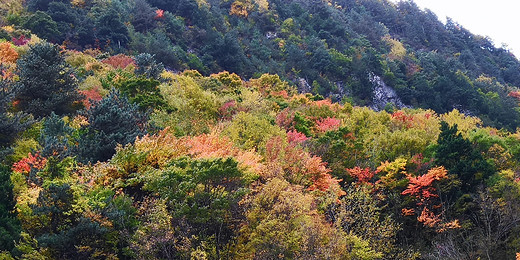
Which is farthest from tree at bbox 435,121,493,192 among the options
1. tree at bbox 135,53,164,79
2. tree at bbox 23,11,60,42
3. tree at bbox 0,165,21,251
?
Answer: tree at bbox 23,11,60,42

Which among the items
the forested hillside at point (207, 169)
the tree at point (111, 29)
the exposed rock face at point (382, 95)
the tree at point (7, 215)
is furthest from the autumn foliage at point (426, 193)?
the tree at point (111, 29)

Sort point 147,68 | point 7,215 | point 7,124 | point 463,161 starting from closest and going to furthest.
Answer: point 7,215
point 7,124
point 463,161
point 147,68

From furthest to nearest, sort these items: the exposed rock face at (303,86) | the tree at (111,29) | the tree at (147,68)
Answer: the exposed rock face at (303,86) < the tree at (111,29) < the tree at (147,68)

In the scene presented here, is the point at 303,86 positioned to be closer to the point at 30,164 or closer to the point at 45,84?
the point at 45,84

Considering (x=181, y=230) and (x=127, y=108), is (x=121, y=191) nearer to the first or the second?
(x=181, y=230)

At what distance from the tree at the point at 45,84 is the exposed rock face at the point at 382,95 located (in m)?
49.9

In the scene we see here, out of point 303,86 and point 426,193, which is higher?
point 426,193

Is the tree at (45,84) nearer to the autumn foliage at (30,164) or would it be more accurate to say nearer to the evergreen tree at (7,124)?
the evergreen tree at (7,124)

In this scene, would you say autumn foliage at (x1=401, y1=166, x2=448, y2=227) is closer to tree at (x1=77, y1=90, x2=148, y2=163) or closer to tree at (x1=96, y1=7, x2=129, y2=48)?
tree at (x1=77, y1=90, x2=148, y2=163)

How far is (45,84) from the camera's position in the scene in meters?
27.7

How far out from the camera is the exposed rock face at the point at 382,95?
68938mm

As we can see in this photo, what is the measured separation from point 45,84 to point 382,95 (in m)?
54.5

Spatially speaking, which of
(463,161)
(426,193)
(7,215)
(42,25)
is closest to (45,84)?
(7,215)

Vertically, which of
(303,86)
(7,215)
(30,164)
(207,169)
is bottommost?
(303,86)
